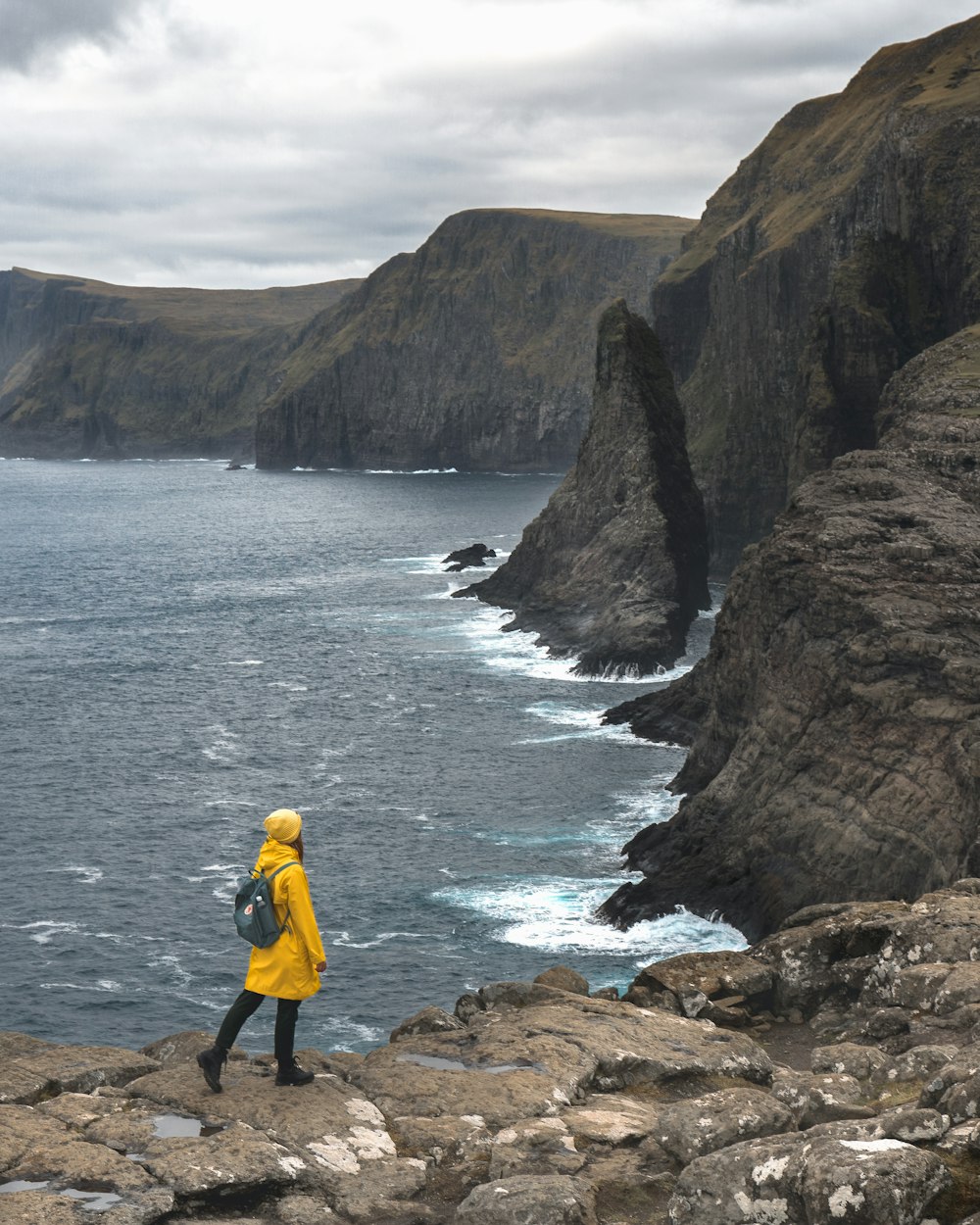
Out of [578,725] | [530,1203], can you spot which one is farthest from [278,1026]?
[578,725]

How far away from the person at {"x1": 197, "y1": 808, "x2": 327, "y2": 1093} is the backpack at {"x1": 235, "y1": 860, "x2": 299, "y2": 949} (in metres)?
0.05

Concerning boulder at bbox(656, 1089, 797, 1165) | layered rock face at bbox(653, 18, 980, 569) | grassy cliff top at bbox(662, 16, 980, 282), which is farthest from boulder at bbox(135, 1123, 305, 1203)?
grassy cliff top at bbox(662, 16, 980, 282)

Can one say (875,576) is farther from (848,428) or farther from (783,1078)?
(848,428)

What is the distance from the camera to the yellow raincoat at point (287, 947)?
14.2 m

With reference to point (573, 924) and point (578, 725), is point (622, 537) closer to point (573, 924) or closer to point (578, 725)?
point (578, 725)

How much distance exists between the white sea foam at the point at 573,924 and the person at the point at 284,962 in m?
27.3

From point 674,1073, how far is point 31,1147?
21.8 feet

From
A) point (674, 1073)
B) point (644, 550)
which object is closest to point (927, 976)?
point (674, 1073)

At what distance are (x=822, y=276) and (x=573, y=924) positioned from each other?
79217mm

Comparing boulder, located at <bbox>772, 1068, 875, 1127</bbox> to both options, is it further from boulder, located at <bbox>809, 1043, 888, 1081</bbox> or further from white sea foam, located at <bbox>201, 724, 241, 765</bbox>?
white sea foam, located at <bbox>201, 724, 241, 765</bbox>

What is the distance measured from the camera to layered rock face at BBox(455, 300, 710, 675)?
291 feet

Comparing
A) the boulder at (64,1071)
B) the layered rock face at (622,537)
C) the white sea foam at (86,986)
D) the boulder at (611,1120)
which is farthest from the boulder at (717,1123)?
the layered rock face at (622,537)

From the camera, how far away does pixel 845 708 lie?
142ft

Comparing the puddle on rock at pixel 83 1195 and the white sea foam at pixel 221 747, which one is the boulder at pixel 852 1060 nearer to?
the puddle on rock at pixel 83 1195
